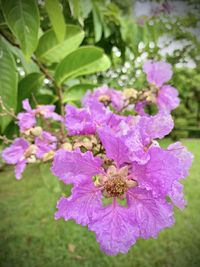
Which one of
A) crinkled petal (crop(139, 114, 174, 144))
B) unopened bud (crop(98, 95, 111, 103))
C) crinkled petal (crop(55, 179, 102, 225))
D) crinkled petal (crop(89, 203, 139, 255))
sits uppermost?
crinkled petal (crop(139, 114, 174, 144))

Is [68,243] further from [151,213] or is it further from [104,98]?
[151,213]

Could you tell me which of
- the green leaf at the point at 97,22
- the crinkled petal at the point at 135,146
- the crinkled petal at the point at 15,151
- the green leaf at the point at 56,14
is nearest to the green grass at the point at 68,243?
the green leaf at the point at 97,22

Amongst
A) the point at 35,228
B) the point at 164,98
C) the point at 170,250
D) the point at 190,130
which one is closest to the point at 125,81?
the point at 164,98

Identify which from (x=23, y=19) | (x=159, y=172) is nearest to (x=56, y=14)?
(x=23, y=19)

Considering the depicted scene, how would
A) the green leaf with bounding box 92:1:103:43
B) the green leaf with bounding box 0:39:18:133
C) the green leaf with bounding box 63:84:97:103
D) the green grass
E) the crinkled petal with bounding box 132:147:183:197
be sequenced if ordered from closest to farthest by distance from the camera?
the crinkled petal with bounding box 132:147:183:197 → the green leaf with bounding box 0:39:18:133 → the green leaf with bounding box 63:84:97:103 → the green leaf with bounding box 92:1:103:43 → the green grass

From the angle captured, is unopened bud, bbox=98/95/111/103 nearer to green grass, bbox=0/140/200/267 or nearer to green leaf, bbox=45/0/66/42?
green leaf, bbox=45/0/66/42

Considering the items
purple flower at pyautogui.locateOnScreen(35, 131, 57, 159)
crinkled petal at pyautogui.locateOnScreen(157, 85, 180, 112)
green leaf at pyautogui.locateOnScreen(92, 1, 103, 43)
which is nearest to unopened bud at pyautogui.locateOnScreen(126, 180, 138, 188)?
purple flower at pyautogui.locateOnScreen(35, 131, 57, 159)
